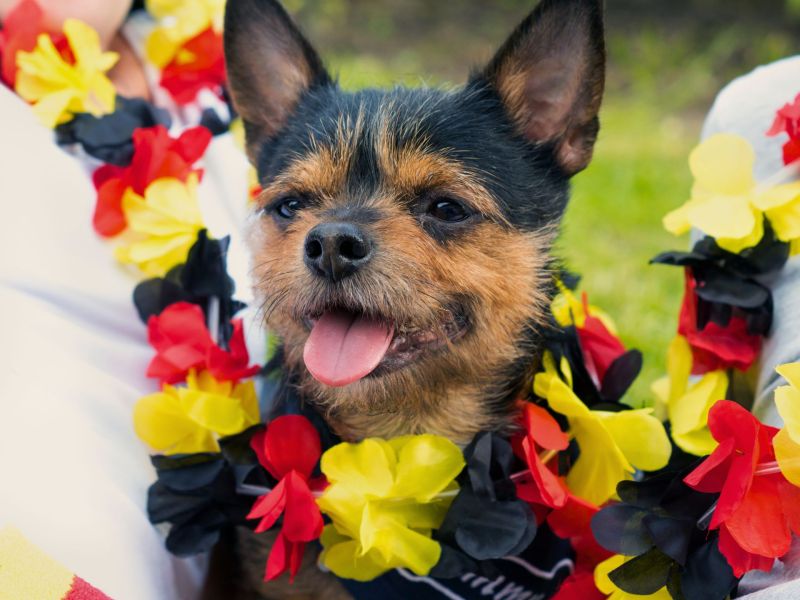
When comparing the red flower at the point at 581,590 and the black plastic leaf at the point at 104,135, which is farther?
the black plastic leaf at the point at 104,135

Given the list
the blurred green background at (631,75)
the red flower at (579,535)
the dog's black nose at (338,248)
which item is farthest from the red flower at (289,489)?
the blurred green background at (631,75)

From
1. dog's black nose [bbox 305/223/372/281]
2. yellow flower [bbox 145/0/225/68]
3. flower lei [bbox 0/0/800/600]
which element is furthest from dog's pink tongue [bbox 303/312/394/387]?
yellow flower [bbox 145/0/225/68]

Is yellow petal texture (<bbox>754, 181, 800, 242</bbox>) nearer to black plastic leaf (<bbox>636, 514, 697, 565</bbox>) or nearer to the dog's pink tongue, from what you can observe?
black plastic leaf (<bbox>636, 514, 697, 565</bbox>)

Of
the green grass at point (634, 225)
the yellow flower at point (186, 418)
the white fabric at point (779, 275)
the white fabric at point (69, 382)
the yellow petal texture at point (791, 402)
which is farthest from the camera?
the green grass at point (634, 225)

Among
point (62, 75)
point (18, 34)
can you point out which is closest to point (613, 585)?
point (62, 75)

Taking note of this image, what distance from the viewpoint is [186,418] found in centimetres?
239

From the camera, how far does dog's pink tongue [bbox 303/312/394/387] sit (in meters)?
2.11

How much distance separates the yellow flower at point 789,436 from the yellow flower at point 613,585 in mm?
428

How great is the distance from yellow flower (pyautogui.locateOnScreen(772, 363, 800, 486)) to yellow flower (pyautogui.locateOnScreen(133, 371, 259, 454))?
1343mm

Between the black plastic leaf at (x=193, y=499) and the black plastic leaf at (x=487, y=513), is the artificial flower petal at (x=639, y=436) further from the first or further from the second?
the black plastic leaf at (x=193, y=499)

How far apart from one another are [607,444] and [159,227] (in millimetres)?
1372

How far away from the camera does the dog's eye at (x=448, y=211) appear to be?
229 cm

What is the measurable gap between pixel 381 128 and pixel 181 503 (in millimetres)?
1071

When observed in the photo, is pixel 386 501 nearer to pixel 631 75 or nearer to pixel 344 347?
pixel 344 347
